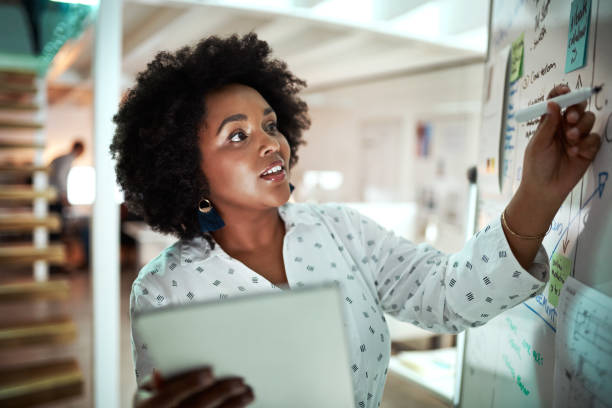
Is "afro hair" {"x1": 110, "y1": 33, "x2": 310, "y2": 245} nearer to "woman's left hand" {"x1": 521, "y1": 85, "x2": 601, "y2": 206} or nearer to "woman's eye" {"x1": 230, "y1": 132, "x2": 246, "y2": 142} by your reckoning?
"woman's eye" {"x1": 230, "y1": 132, "x2": 246, "y2": 142}

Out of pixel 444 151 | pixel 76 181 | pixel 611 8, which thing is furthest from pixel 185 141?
pixel 76 181

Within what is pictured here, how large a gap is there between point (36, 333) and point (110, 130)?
4.57 feet

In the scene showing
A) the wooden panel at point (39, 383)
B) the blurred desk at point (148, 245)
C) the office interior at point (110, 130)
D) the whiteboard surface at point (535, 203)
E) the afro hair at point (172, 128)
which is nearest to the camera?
the whiteboard surface at point (535, 203)

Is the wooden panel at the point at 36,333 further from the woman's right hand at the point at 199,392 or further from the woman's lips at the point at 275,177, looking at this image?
the woman's right hand at the point at 199,392

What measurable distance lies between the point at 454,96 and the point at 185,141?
4.98 meters

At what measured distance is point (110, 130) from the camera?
1884 mm

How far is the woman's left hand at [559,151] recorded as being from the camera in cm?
68

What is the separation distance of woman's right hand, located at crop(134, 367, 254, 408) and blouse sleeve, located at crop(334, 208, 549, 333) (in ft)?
1.56

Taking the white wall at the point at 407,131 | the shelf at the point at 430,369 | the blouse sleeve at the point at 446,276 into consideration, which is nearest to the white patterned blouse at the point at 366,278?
the blouse sleeve at the point at 446,276

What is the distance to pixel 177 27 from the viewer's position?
3.52 m

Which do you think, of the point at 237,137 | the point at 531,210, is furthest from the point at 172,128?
the point at 531,210

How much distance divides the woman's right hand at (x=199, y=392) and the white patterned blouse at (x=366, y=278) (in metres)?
0.35

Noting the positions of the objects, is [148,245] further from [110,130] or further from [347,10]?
[347,10]

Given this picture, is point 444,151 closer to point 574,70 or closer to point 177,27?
point 177,27
